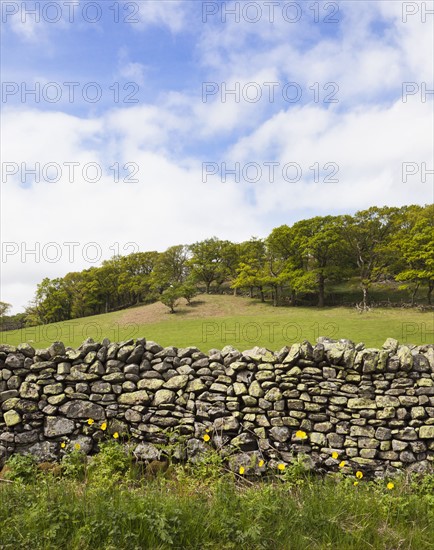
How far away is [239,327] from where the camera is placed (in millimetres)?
31609

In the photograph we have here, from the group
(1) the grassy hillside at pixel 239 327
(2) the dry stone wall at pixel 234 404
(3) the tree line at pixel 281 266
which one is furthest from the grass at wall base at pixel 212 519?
(3) the tree line at pixel 281 266

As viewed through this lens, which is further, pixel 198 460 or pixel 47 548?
pixel 198 460

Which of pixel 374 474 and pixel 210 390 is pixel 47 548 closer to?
pixel 210 390

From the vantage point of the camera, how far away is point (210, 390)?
6742 millimetres

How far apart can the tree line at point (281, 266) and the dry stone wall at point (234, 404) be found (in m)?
39.4

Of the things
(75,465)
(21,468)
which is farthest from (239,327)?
(21,468)

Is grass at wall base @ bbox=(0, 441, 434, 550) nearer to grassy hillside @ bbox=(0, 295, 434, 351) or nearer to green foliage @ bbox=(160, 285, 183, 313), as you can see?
grassy hillside @ bbox=(0, 295, 434, 351)

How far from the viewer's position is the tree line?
152 feet

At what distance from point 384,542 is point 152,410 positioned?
415cm

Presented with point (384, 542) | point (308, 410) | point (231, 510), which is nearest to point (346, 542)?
point (384, 542)

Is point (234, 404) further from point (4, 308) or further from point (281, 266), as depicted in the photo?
point (4, 308)

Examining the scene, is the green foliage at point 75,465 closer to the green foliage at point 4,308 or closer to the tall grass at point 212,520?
the tall grass at point 212,520

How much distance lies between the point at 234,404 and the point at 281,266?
158 feet

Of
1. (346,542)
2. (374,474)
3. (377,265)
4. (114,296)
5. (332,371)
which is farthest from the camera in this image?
(114,296)
